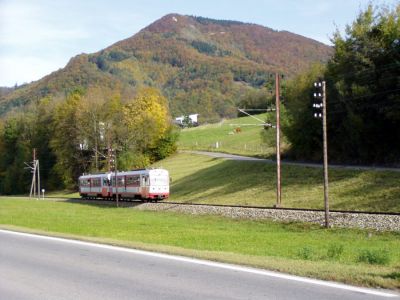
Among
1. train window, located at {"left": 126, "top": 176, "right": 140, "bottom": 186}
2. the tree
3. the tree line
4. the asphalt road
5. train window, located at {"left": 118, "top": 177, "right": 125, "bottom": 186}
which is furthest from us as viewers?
the tree line

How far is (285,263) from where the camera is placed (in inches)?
443

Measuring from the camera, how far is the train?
49.4 metres

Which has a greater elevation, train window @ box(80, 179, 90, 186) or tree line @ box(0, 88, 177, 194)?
tree line @ box(0, 88, 177, 194)

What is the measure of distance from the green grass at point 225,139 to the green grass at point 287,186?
13969 millimetres

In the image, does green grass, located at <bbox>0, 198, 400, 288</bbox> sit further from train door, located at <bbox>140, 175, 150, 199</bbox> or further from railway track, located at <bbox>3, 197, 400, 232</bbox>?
train door, located at <bbox>140, 175, 150, 199</bbox>

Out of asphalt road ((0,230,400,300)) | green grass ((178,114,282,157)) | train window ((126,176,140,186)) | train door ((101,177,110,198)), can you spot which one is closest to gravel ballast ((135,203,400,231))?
train window ((126,176,140,186))

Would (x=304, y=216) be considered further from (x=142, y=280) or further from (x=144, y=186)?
(x=144, y=186)

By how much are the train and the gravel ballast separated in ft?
27.0

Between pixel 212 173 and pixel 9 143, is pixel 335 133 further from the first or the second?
pixel 9 143

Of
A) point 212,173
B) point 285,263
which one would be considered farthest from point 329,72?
point 285,263

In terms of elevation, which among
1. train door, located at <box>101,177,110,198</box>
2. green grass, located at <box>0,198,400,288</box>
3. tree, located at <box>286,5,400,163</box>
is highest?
tree, located at <box>286,5,400,163</box>

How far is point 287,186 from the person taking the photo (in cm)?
4334

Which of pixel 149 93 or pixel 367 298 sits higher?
pixel 149 93

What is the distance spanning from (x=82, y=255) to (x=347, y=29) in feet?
128
